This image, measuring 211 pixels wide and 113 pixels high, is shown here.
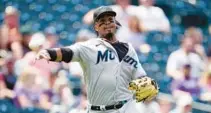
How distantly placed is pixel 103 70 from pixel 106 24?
1.16 feet

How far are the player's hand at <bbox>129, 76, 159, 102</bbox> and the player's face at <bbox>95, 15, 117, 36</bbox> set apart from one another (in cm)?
44

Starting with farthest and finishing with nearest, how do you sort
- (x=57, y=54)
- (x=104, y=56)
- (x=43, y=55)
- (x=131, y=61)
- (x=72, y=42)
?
→ (x=72, y=42)
(x=131, y=61)
(x=104, y=56)
(x=57, y=54)
(x=43, y=55)

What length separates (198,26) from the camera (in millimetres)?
9578

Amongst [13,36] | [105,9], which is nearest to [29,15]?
[13,36]

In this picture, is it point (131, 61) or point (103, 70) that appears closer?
point (103, 70)

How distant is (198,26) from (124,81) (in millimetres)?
4861

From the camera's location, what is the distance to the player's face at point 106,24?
4.86 metres

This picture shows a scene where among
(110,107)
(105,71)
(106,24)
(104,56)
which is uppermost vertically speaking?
(106,24)

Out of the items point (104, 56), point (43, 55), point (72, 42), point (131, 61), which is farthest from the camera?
point (72, 42)

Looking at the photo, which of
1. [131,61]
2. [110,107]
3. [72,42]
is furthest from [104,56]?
[72,42]

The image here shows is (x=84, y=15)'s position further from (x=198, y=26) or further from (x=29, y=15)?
(x=198, y=26)

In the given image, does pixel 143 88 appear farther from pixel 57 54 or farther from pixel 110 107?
pixel 57 54

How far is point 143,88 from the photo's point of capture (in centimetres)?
503

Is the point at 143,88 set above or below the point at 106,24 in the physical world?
below
